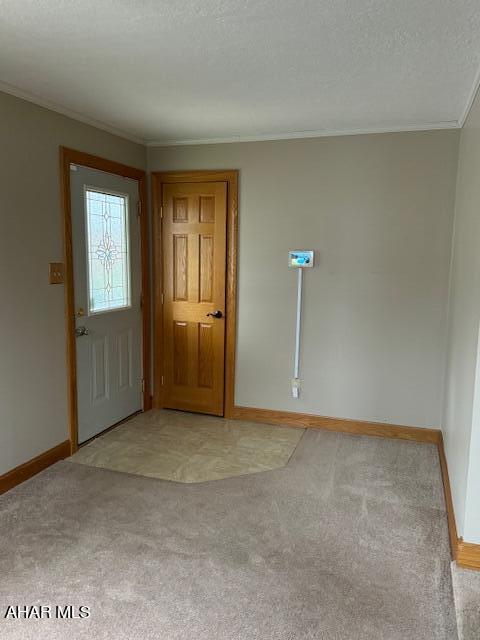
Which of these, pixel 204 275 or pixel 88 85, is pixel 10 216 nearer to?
pixel 88 85

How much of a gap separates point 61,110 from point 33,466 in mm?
2320

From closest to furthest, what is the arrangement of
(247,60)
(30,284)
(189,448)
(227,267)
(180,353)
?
1. (247,60)
2. (30,284)
3. (189,448)
4. (227,267)
5. (180,353)

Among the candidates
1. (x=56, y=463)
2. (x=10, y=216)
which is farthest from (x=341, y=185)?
(x=56, y=463)

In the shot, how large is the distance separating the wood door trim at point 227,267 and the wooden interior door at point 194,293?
0.04 m

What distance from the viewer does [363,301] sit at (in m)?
3.78

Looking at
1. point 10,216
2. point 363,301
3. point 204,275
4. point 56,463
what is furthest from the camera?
point 204,275

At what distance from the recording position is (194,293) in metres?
4.20

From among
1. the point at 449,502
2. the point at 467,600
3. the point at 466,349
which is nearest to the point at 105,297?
the point at 466,349

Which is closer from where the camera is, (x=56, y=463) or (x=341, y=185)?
(x=56, y=463)

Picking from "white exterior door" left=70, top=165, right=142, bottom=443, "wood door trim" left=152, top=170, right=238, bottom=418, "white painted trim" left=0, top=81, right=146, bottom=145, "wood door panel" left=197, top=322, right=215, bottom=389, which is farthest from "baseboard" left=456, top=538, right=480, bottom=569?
"white painted trim" left=0, top=81, right=146, bottom=145

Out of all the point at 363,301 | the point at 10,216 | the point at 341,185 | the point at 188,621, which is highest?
the point at 341,185

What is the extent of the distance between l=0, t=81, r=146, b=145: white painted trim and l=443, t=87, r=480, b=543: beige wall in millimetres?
2486

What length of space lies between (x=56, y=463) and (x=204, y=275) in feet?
6.11

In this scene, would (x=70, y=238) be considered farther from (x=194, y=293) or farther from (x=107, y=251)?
(x=194, y=293)
